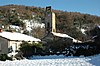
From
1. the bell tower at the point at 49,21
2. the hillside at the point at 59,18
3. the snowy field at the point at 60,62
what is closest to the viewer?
the snowy field at the point at 60,62

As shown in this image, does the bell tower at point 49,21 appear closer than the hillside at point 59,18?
Yes

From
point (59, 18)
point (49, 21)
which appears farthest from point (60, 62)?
point (59, 18)

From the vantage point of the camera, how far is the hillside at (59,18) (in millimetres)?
102412

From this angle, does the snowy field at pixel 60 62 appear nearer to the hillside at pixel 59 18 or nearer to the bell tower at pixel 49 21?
the bell tower at pixel 49 21

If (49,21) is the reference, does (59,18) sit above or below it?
below

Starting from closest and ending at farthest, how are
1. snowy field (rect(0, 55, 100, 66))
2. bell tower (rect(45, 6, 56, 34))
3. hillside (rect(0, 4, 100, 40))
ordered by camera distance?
snowy field (rect(0, 55, 100, 66))
bell tower (rect(45, 6, 56, 34))
hillside (rect(0, 4, 100, 40))

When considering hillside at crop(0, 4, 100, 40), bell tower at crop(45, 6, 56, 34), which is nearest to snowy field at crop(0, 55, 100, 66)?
bell tower at crop(45, 6, 56, 34)

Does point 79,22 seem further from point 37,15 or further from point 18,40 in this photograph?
point 18,40

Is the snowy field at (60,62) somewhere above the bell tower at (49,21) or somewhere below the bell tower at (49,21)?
below

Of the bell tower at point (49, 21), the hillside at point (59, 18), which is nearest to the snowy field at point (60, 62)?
the bell tower at point (49, 21)

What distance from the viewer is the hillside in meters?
102

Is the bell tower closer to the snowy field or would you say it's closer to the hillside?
the hillside

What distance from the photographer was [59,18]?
116m

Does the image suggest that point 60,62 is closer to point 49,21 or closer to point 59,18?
point 49,21
